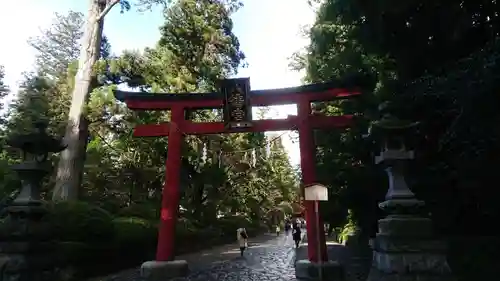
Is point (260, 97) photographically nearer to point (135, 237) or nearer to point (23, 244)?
point (135, 237)

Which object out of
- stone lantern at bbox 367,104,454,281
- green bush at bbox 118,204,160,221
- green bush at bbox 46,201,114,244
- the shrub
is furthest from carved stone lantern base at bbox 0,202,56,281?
green bush at bbox 118,204,160,221

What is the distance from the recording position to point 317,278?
1073cm

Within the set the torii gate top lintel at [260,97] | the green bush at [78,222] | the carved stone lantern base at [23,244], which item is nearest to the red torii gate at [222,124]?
the torii gate top lintel at [260,97]

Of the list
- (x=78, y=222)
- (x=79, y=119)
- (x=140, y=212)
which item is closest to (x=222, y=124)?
(x=78, y=222)

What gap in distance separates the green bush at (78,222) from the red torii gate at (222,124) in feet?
6.21

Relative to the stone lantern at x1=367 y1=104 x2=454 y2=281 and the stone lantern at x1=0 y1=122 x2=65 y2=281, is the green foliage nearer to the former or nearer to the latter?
the stone lantern at x1=0 y1=122 x2=65 y2=281

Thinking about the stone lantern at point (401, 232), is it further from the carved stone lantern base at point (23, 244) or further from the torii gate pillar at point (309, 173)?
the carved stone lantern base at point (23, 244)

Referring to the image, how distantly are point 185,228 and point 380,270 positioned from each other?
576 inches

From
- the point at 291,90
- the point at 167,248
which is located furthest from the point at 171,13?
the point at 167,248

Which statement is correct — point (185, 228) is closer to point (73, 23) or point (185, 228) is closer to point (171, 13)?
point (171, 13)

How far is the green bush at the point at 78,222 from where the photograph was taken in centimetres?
1135

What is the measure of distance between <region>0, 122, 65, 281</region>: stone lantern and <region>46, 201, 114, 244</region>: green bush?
98cm

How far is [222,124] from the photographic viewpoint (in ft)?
41.5

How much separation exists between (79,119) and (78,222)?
451 centimetres
